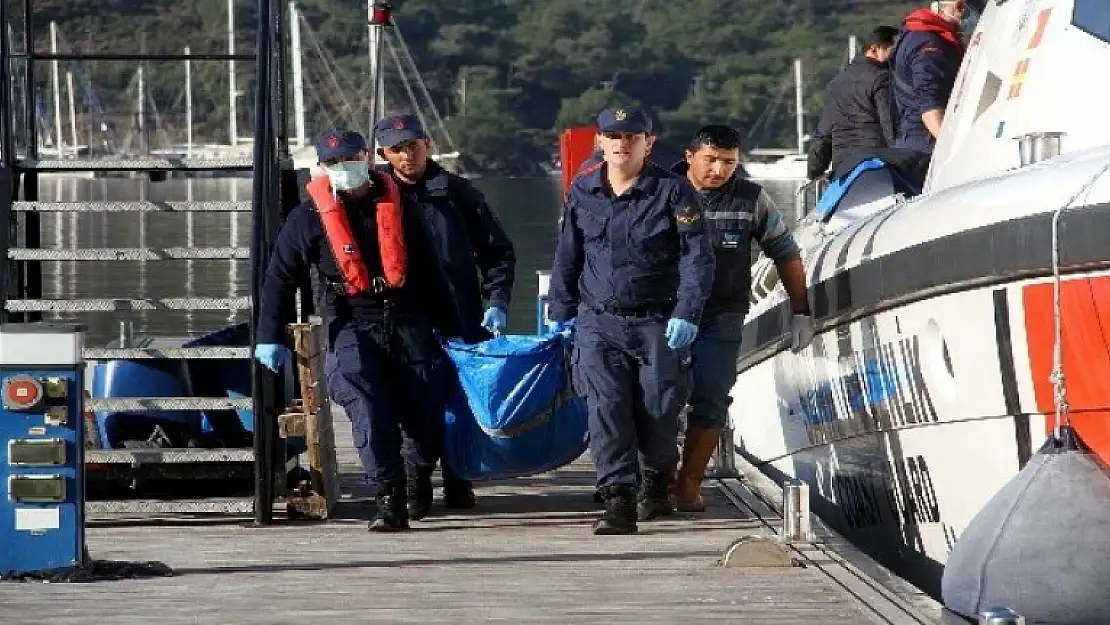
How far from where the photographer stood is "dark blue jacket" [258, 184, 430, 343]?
29.2ft

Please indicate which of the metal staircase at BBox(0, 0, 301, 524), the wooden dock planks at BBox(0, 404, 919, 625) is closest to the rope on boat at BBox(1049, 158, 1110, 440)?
the wooden dock planks at BBox(0, 404, 919, 625)

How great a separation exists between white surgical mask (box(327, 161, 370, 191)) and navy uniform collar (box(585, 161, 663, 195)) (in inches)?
34.0

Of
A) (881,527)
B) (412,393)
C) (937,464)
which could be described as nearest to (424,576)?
(412,393)

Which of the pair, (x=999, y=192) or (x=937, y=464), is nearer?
(x=999, y=192)

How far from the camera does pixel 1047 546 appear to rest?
269 inches

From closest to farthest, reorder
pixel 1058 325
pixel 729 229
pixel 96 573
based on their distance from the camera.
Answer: pixel 1058 325
pixel 96 573
pixel 729 229

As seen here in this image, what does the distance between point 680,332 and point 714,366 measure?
91 cm

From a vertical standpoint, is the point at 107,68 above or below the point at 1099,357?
above

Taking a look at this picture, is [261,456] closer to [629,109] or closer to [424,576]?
[424,576]

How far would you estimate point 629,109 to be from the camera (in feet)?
29.5

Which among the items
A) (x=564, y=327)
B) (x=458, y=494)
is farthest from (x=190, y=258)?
(x=458, y=494)

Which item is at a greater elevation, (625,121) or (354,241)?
(625,121)

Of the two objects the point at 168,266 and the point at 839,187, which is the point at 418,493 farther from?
the point at 168,266

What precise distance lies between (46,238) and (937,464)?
41.4 meters
